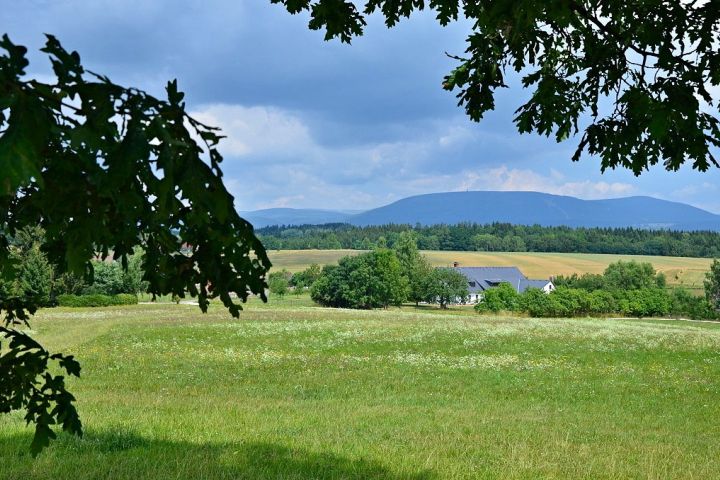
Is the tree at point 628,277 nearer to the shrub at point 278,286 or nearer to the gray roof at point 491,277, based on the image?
the gray roof at point 491,277

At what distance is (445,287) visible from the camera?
371 feet

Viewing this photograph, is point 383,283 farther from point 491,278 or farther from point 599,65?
point 599,65

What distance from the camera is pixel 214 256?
10.8ft

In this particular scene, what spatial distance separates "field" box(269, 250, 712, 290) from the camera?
6097 inches

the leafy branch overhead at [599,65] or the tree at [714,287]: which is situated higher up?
the leafy branch overhead at [599,65]

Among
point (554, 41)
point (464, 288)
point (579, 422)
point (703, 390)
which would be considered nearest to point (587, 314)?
point (464, 288)

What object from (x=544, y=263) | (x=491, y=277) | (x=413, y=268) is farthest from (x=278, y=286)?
(x=544, y=263)

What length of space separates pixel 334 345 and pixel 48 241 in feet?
97.1

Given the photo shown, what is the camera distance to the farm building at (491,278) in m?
143

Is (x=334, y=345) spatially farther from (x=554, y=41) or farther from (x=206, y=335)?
(x=554, y=41)

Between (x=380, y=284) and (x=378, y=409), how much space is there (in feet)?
290

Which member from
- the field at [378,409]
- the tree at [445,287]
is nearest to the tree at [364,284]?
the tree at [445,287]

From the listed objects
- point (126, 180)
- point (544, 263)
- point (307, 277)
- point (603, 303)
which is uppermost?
point (126, 180)

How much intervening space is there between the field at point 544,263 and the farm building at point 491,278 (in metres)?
5.62
